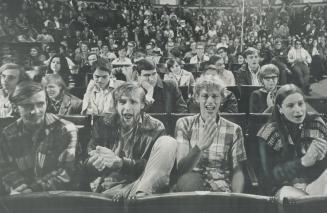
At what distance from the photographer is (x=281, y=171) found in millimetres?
2723

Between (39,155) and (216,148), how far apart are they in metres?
1.08

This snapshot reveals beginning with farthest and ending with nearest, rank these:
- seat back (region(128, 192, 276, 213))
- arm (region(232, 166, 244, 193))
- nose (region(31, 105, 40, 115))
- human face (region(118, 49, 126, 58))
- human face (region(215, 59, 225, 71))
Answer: human face (region(118, 49, 126, 58)) → human face (region(215, 59, 225, 71)) → nose (region(31, 105, 40, 115)) → arm (region(232, 166, 244, 193)) → seat back (region(128, 192, 276, 213))

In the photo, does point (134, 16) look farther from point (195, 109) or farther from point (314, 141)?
point (314, 141)

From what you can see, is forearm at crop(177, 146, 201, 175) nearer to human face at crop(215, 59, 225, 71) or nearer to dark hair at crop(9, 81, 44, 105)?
human face at crop(215, 59, 225, 71)

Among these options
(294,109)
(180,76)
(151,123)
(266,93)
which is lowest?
(151,123)

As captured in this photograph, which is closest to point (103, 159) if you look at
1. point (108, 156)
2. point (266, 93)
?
point (108, 156)

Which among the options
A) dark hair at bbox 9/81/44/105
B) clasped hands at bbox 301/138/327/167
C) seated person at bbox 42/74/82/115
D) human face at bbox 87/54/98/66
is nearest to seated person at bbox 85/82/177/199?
seated person at bbox 42/74/82/115

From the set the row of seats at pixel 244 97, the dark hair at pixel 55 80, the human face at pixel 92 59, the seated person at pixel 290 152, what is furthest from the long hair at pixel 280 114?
the dark hair at pixel 55 80

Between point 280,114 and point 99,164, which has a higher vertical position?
point 280,114

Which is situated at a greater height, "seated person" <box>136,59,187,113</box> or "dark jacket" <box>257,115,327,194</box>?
"seated person" <box>136,59,187,113</box>

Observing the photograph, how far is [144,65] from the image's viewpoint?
298 cm

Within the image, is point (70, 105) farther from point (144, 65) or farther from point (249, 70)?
point (249, 70)

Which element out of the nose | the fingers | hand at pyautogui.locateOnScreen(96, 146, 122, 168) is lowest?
the fingers

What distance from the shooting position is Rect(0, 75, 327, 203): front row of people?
270cm
